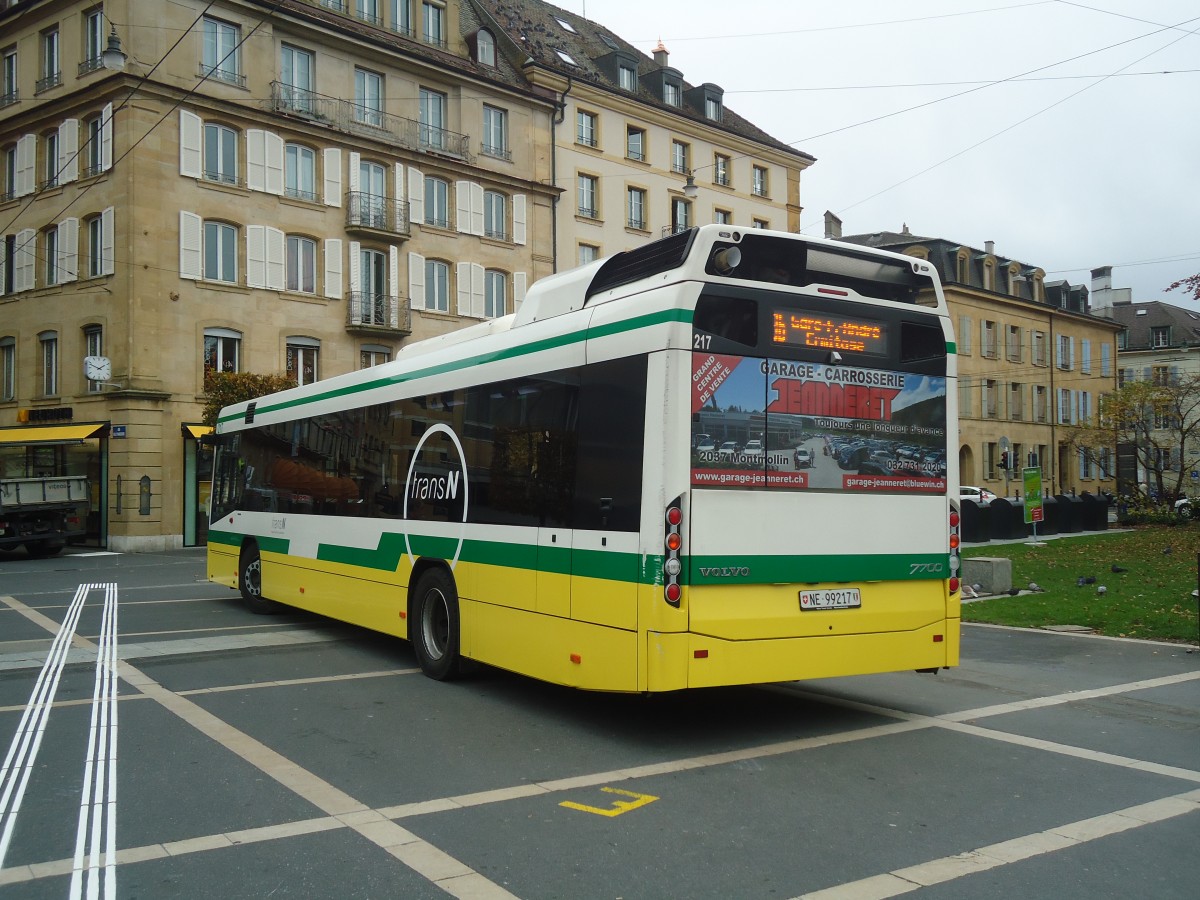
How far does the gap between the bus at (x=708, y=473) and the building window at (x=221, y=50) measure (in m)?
28.3

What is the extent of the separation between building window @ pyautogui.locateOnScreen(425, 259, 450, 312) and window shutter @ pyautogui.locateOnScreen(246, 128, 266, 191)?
663 cm

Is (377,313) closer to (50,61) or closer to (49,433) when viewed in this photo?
(49,433)

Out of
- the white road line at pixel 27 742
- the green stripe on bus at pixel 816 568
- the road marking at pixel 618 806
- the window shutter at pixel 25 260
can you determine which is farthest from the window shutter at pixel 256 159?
the road marking at pixel 618 806

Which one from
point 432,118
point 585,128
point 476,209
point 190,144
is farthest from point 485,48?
point 190,144

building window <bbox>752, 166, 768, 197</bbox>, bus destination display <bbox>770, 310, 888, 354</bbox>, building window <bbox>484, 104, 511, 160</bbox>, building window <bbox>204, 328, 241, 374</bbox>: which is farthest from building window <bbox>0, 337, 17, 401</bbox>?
bus destination display <bbox>770, 310, 888, 354</bbox>

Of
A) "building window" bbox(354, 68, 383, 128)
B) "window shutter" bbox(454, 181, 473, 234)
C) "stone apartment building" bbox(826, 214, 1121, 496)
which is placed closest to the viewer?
"building window" bbox(354, 68, 383, 128)

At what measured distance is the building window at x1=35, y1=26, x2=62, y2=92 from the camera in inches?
1345

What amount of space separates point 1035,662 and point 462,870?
769 centimetres

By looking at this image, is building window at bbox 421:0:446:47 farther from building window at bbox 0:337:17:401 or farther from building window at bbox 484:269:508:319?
building window at bbox 0:337:17:401

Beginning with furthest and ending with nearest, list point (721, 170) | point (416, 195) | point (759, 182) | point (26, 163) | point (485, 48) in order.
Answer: point (759, 182)
point (721, 170)
point (485, 48)
point (416, 195)
point (26, 163)

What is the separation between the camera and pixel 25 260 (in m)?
35.3

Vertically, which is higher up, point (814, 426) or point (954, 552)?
point (814, 426)

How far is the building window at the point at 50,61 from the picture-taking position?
34156 millimetres

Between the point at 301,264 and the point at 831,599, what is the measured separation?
31102 millimetres
